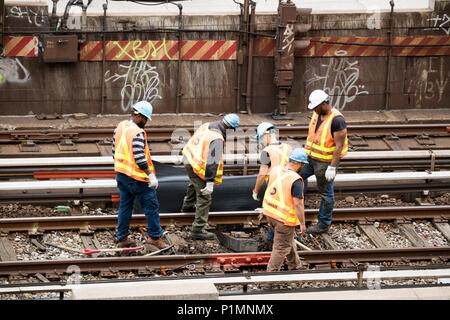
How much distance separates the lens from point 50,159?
463 inches

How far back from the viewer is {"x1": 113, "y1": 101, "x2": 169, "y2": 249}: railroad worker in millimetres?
9453

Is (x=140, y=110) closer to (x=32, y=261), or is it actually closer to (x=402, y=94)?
(x=32, y=261)

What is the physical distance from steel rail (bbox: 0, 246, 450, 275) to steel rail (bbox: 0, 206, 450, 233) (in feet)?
3.56

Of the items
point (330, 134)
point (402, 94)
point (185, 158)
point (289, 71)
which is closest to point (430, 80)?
point (402, 94)

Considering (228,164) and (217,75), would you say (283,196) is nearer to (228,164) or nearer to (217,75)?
(228,164)

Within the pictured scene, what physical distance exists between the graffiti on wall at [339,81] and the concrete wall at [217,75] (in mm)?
20

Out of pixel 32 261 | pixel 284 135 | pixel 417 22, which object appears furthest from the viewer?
pixel 417 22

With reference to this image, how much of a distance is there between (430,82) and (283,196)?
27.8 ft

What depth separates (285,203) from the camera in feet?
28.8

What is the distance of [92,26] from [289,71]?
150 inches

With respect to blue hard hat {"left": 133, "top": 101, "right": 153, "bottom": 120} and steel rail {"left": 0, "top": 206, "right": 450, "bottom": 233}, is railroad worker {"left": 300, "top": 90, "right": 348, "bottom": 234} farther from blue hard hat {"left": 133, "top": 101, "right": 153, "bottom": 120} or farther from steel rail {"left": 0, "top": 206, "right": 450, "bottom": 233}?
blue hard hat {"left": 133, "top": 101, "right": 153, "bottom": 120}

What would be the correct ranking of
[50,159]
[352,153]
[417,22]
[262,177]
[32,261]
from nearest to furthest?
[32,261] < [262,177] < [50,159] < [352,153] < [417,22]

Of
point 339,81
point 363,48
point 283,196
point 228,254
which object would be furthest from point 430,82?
point 283,196

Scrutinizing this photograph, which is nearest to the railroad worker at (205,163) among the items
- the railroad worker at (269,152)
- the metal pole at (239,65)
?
the railroad worker at (269,152)
